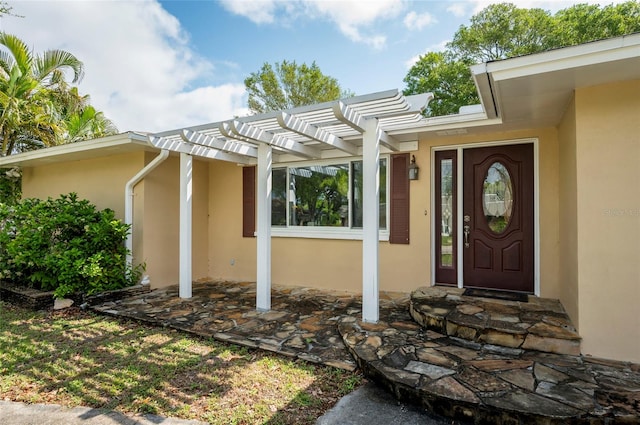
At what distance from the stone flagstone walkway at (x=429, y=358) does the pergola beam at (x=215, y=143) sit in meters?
2.29

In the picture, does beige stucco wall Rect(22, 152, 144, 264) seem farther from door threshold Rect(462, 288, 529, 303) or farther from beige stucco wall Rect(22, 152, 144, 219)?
door threshold Rect(462, 288, 529, 303)

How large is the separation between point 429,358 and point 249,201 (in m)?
4.68

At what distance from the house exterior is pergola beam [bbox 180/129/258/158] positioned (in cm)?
2

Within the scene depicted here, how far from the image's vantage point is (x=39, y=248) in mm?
Answer: 5453

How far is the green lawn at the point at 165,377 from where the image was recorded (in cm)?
259

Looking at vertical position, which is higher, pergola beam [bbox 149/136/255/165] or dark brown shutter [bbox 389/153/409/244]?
pergola beam [bbox 149/136/255/165]

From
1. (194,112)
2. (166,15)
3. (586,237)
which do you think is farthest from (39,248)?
(194,112)

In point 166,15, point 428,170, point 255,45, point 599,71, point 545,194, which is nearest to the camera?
point 599,71

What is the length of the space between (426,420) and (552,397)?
858mm

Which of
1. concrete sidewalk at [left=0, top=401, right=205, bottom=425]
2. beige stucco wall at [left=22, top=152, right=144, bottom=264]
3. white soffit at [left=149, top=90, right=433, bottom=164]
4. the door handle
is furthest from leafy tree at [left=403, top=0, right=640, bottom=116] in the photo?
concrete sidewalk at [left=0, top=401, right=205, bottom=425]

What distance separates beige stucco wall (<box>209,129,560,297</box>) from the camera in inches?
179

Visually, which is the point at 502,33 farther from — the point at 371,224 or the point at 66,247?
the point at 66,247

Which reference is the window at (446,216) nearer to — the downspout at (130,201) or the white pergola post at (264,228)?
the white pergola post at (264,228)

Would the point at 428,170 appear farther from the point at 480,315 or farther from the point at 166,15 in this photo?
the point at 166,15
